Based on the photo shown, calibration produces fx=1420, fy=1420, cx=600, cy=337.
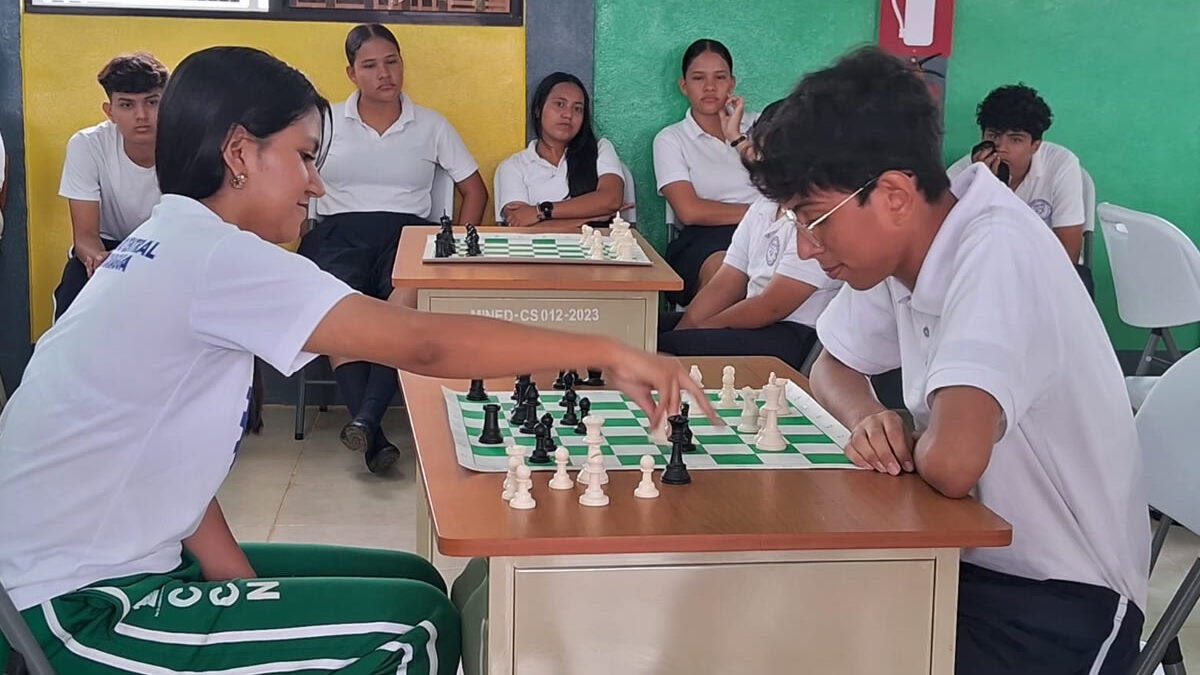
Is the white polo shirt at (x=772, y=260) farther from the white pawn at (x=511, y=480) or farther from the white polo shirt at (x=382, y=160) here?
the white pawn at (x=511, y=480)

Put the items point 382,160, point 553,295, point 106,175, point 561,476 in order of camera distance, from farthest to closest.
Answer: point 382,160, point 106,175, point 553,295, point 561,476

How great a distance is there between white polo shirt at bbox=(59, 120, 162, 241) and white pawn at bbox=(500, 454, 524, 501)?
368 centimetres

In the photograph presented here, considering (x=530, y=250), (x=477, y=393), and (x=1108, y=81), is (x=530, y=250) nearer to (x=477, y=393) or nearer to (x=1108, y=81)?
(x=477, y=393)

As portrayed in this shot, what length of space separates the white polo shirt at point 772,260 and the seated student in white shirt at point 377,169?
1.47 meters

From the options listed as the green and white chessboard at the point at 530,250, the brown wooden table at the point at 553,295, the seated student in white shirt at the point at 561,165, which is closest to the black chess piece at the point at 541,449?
the brown wooden table at the point at 553,295

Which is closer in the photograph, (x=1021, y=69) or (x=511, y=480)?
(x=511, y=480)

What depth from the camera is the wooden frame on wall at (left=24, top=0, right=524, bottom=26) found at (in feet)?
18.2

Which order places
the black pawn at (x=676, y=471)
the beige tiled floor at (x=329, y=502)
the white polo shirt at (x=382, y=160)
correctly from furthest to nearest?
the white polo shirt at (x=382, y=160) → the beige tiled floor at (x=329, y=502) → the black pawn at (x=676, y=471)

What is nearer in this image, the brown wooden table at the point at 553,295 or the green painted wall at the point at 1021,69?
the brown wooden table at the point at 553,295

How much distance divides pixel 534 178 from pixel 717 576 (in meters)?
3.91

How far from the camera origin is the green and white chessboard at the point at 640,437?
2068mm

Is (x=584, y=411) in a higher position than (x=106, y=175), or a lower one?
lower

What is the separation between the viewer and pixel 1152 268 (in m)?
4.52

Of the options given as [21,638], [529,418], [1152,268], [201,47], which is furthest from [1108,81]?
[21,638]
